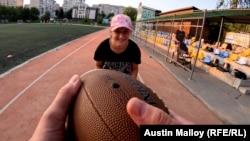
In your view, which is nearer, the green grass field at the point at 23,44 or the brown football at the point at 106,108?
the brown football at the point at 106,108

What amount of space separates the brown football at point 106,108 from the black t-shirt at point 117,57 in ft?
6.01

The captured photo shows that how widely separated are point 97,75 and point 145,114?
1053 millimetres

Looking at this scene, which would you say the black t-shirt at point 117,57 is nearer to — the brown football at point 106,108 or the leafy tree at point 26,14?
the brown football at point 106,108

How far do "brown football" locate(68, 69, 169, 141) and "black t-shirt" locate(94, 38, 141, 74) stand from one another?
183cm

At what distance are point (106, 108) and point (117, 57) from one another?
2305 mm

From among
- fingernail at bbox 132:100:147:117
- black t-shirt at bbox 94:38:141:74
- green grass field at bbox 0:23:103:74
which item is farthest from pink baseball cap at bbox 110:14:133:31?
green grass field at bbox 0:23:103:74

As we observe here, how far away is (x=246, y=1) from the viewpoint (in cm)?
3022

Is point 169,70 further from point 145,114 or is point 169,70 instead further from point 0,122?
point 145,114

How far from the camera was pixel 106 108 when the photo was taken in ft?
5.93

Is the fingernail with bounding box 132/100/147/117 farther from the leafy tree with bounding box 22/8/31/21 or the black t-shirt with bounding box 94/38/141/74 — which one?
the leafy tree with bounding box 22/8/31/21

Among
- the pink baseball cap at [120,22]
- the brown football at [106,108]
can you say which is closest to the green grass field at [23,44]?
the pink baseball cap at [120,22]

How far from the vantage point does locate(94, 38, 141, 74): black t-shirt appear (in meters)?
4.07

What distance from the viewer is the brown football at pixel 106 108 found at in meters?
1.65

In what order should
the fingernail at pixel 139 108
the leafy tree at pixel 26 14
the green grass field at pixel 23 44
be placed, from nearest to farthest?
the fingernail at pixel 139 108 < the green grass field at pixel 23 44 < the leafy tree at pixel 26 14
